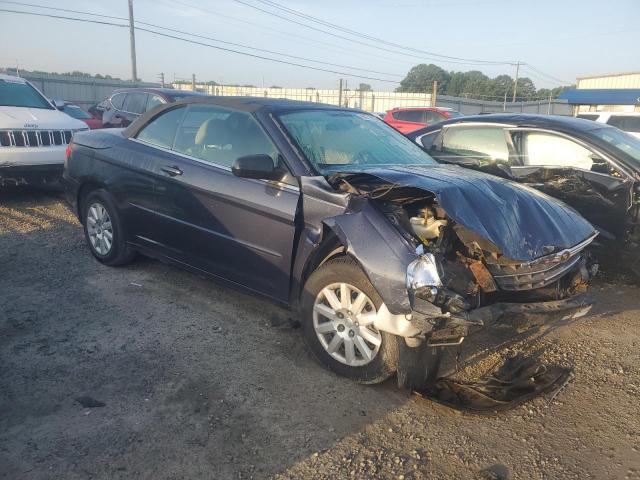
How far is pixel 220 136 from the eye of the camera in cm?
421

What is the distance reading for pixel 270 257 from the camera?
3713 mm

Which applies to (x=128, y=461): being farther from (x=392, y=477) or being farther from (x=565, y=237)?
(x=565, y=237)

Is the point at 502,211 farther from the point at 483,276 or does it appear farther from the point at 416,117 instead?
the point at 416,117

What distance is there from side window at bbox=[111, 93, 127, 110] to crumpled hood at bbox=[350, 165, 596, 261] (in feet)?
31.0

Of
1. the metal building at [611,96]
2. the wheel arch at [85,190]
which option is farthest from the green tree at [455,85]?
the wheel arch at [85,190]

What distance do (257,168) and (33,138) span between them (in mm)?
5202

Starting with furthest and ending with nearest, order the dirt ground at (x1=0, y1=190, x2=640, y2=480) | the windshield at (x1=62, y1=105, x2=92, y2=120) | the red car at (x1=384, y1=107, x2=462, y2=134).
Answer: the red car at (x1=384, y1=107, x2=462, y2=134) < the windshield at (x1=62, y1=105, x2=92, y2=120) < the dirt ground at (x1=0, y1=190, x2=640, y2=480)

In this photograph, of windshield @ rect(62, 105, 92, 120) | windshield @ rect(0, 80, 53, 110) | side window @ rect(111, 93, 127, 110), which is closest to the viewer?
windshield @ rect(0, 80, 53, 110)

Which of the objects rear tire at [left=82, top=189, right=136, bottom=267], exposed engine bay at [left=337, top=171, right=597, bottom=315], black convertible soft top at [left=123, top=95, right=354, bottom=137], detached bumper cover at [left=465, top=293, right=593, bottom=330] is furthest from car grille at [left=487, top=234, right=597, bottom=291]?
rear tire at [left=82, top=189, right=136, bottom=267]

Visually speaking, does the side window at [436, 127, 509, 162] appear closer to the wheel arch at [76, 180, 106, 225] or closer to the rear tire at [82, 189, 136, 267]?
the rear tire at [82, 189, 136, 267]

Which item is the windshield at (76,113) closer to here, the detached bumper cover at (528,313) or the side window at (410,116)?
the side window at (410,116)

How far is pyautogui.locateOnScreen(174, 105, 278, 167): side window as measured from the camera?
156 inches

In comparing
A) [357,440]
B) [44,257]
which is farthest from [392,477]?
[44,257]

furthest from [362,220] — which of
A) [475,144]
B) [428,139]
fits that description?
[428,139]
